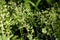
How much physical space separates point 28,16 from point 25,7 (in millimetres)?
229

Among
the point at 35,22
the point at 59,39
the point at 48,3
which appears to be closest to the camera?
the point at 59,39

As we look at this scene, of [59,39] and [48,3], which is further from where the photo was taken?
[48,3]

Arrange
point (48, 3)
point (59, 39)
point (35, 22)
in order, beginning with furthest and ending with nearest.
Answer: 1. point (48, 3)
2. point (35, 22)
3. point (59, 39)

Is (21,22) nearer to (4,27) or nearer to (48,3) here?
(4,27)

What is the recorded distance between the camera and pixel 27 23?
227 centimetres

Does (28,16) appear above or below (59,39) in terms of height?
above

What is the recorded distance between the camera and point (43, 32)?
2.28 metres

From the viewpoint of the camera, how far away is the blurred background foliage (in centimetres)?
222

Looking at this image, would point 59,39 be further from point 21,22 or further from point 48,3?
point 48,3

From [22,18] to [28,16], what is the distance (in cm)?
9

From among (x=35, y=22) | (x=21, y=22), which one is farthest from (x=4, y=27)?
(x=35, y=22)

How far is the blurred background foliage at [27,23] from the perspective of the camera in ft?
7.29

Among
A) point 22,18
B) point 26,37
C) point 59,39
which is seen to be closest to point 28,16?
point 22,18

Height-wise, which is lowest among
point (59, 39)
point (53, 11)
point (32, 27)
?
point (59, 39)
